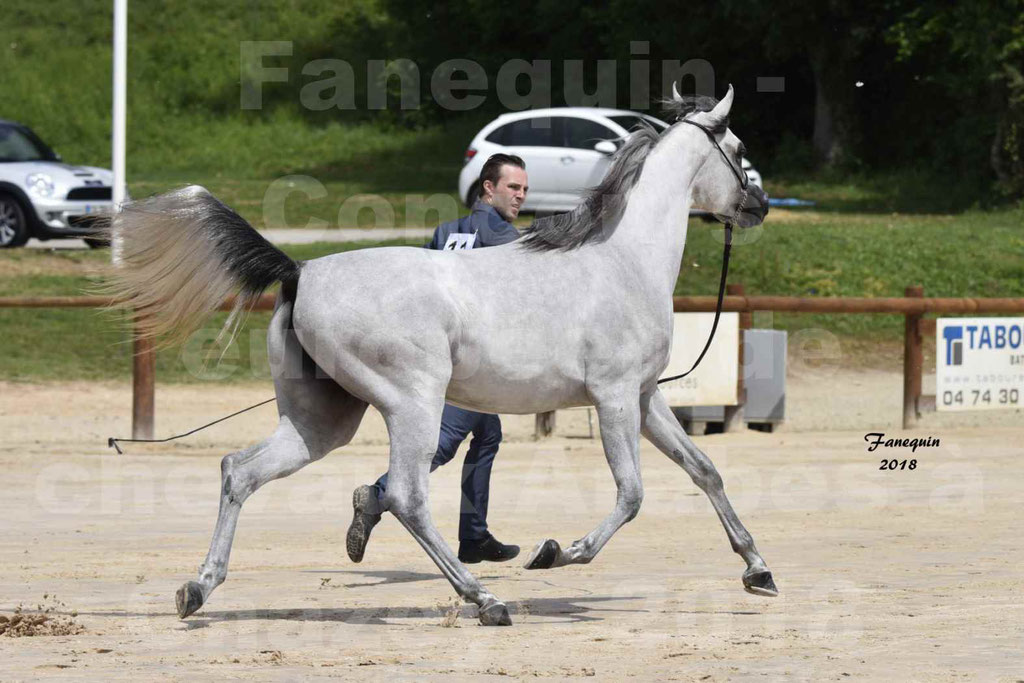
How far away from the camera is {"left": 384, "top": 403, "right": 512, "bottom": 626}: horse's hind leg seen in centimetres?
574

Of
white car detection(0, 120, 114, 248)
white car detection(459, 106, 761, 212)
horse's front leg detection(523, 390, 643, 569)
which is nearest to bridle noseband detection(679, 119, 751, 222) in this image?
horse's front leg detection(523, 390, 643, 569)

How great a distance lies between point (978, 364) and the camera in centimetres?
1328

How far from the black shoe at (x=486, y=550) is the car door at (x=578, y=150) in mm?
13924

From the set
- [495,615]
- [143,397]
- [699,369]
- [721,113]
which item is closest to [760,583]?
[495,615]

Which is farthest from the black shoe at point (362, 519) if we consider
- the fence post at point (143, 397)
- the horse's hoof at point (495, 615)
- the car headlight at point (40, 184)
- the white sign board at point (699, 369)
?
the car headlight at point (40, 184)

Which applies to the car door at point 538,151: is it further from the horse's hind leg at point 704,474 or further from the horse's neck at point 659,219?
the horse's hind leg at point 704,474

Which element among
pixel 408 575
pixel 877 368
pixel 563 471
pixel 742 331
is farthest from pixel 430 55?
pixel 408 575

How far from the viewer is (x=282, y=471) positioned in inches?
230

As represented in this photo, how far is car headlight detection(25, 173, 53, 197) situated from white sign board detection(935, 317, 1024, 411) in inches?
448

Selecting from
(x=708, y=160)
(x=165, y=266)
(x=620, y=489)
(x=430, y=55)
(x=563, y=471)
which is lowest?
(x=563, y=471)

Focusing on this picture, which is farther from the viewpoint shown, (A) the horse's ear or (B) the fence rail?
(B) the fence rail

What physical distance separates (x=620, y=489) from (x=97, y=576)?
258 cm

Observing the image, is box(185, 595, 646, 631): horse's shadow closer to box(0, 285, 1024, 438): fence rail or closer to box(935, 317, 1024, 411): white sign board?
box(0, 285, 1024, 438): fence rail

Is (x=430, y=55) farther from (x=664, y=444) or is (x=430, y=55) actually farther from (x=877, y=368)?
(x=664, y=444)
